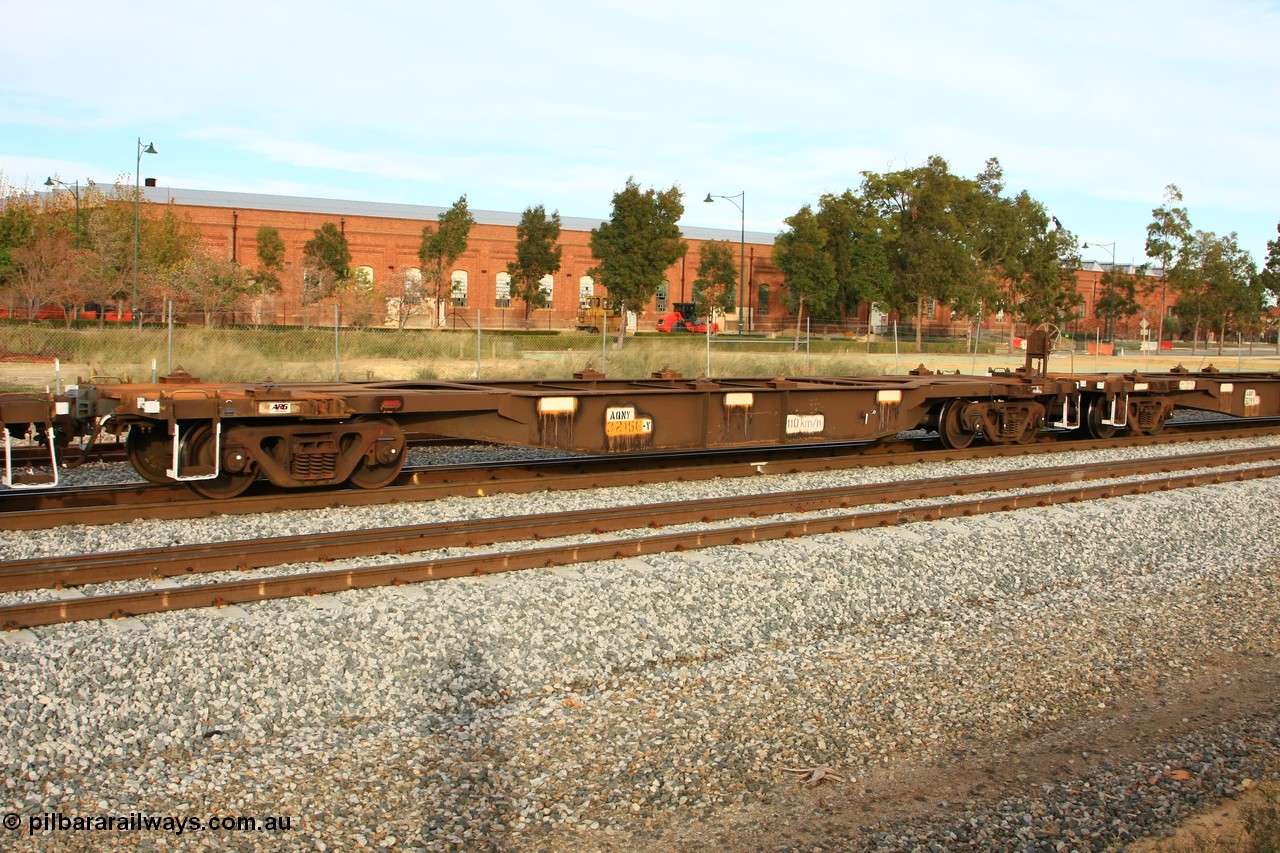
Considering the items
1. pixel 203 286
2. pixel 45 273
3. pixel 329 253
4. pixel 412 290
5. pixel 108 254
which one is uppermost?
pixel 329 253

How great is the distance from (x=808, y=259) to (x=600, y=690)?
48039 millimetres

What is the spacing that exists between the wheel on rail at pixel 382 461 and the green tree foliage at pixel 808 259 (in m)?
42.6

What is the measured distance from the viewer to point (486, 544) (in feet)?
29.3

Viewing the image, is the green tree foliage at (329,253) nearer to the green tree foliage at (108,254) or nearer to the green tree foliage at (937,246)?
the green tree foliage at (108,254)

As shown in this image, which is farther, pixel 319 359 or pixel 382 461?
pixel 319 359

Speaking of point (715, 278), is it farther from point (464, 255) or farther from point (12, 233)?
point (12, 233)

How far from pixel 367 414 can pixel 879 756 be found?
6854 millimetres

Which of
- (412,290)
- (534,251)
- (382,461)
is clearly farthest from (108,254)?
(382,461)

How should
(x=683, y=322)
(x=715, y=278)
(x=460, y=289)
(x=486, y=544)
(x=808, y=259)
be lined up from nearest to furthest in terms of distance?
(x=486, y=544) → (x=808, y=259) → (x=683, y=322) → (x=715, y=278) → (x=460, y=289)

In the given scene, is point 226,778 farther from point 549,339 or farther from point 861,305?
point 861,305

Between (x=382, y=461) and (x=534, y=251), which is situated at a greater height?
(x=534, y=251)

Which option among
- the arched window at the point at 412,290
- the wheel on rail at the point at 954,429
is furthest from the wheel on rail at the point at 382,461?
the arched window at the point at 412,290

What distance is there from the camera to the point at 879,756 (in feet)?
18.0

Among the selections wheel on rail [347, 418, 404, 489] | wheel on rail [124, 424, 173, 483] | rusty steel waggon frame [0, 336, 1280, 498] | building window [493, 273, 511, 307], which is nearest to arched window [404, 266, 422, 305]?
building window [493, 273, 511, 307]
